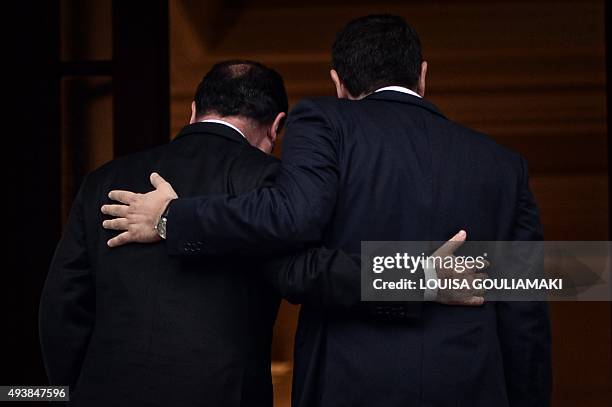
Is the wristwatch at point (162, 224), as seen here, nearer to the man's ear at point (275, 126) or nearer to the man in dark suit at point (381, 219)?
the man in dark suit at point (381, 219)

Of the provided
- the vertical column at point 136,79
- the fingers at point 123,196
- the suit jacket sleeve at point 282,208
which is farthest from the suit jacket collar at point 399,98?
the vertical column at point 136,79

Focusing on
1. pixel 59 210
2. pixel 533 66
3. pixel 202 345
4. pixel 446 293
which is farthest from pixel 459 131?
pixel 533 66

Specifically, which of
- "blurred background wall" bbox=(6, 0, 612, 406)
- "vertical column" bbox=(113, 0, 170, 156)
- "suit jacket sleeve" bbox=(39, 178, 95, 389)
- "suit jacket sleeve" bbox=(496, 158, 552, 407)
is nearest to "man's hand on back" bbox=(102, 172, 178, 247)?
"suit jacket sleeve" bbox=(39, 178, 95, 389)

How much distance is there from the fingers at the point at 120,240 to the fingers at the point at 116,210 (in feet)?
0.14

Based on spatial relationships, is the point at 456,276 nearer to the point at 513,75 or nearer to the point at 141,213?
the point at 141,213

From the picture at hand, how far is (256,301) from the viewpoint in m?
2.05

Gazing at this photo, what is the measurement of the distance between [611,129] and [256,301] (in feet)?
6.97

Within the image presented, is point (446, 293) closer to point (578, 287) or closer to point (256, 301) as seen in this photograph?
point (256, 301)

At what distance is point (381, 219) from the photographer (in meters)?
1.94

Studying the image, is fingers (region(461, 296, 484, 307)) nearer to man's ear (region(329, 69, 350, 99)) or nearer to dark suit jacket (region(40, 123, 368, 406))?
dark suit jacket (region(40, 123, 368, 406))

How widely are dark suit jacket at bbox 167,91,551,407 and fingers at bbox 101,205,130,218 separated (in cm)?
13

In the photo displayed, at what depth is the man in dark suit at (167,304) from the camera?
2000 millimetres

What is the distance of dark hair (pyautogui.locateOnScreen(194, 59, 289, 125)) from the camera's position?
2.21 m

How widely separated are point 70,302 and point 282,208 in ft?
1.92
